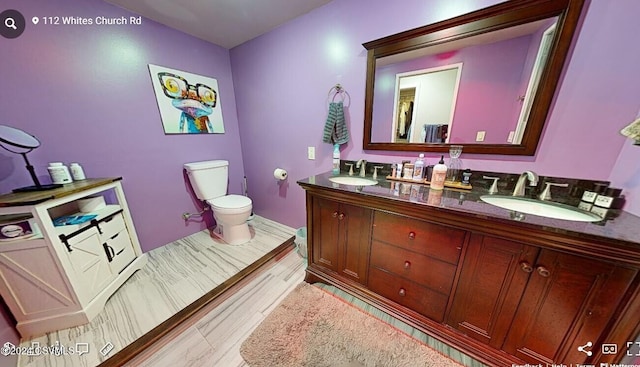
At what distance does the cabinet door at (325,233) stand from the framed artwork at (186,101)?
158 cm

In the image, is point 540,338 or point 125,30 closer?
point 540,338

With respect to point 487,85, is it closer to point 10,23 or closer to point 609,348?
point 609,348

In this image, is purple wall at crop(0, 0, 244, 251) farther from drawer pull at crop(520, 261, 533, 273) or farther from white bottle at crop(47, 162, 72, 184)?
drawer pull at crop(520, 261, 533, 273)

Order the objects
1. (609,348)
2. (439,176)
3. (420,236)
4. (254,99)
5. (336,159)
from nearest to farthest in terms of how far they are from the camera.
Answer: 1. (609,348)
2. (420,236)
3. (439,176)
4. (336,159)
5. (254,99)

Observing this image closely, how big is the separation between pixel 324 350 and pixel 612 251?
125 centimetres

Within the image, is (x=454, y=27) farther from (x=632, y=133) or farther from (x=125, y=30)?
(x=125, y=30)

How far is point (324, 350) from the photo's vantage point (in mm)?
1024

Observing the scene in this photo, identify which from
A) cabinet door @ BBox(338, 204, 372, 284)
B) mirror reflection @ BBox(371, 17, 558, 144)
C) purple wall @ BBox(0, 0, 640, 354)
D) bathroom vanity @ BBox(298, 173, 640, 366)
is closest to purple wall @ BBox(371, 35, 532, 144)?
mirror reflection @ BBox(371, 17, 558, 144)

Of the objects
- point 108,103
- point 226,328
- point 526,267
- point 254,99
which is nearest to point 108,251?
point 226,328

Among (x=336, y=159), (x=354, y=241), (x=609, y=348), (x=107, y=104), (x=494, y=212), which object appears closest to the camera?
(x=609, y=348)

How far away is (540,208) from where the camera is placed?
3.19ft

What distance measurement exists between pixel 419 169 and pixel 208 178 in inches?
77.0

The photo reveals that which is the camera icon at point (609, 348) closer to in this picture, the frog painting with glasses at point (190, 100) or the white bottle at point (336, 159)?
the white bottle at point (336, 159)

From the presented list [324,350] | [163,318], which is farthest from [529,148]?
[163,318]
